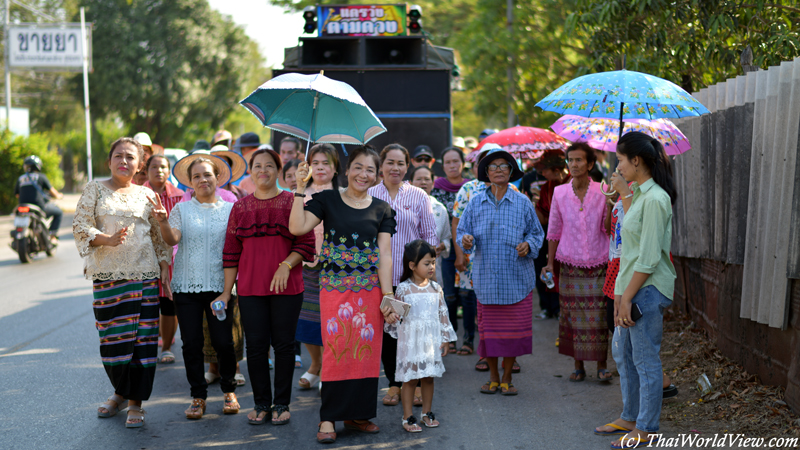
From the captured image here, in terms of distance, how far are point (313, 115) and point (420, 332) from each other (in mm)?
1794

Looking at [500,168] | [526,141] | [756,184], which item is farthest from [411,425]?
[526,141]

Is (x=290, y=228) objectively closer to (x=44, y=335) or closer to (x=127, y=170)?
(x=127, y=170)

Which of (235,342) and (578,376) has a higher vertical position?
(235,342)

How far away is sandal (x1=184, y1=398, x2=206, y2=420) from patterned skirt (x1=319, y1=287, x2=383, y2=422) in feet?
3.58

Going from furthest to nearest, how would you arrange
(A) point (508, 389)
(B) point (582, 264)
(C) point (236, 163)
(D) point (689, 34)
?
(D) point (689, 34) → (C) point (236, 163) → (B) point (582, 264) → (A) point (508, 389)

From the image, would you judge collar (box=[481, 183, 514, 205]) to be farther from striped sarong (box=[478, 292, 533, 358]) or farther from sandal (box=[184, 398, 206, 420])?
sandal (box=[184, 398, 206, 420])

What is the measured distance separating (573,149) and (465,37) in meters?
12.7

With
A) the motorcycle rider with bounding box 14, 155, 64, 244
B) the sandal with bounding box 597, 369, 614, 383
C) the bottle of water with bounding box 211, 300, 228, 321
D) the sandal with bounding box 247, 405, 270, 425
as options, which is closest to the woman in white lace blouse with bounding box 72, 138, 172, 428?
the bottle of water with bounding box 211, 300, 228, 321

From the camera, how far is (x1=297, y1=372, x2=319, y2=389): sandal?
6227mm

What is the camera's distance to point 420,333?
5.11 meters

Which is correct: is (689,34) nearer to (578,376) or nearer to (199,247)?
(578,376)

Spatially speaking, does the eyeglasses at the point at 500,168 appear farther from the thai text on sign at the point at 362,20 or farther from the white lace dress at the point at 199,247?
→ the thai text on sign at the point at 362,20

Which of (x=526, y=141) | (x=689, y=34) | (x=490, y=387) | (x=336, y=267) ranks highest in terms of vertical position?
(x=689, y=34)

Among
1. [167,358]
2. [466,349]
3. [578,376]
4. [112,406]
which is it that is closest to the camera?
[112,406]
